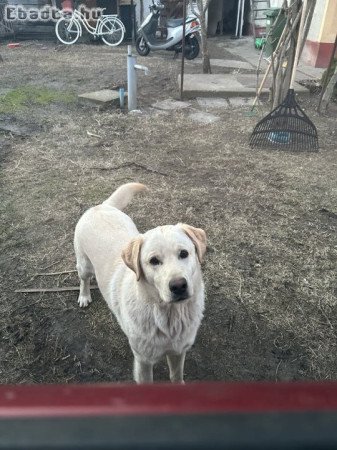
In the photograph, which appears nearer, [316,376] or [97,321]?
[316,376]

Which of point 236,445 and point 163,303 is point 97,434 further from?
point 163,303

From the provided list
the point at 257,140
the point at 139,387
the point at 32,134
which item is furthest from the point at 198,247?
the point at 32,134

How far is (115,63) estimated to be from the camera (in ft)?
32.0

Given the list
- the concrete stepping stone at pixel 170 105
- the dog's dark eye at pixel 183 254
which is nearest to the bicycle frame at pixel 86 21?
the concrete stepping stone at pixel 170 105

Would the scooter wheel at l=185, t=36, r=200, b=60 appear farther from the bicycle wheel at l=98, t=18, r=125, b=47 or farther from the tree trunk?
the tree trunk

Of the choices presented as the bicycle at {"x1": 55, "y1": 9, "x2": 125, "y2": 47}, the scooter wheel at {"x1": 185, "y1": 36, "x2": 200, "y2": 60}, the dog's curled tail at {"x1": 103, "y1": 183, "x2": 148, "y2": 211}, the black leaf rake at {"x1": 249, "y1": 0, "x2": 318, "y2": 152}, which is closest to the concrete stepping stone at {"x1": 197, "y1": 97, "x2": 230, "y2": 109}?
the black leaf rake at {"x1": 249, "y1": 0, "x2": 318, "y2": 152}

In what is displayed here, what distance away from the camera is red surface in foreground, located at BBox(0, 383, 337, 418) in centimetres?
47

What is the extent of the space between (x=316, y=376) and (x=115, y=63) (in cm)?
957

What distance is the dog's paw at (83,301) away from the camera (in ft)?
8.84

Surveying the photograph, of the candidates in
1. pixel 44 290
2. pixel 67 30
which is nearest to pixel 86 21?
pixel 67 30

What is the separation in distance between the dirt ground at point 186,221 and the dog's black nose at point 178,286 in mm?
852

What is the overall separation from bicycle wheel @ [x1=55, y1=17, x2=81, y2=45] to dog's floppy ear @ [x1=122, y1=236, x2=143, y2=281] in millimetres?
12642

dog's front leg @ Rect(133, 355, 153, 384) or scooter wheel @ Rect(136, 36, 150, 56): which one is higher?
scooter wheel @ Rect(136, 36, 150, 56)

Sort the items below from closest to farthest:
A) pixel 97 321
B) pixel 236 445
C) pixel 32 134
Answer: pixel 236 445 → pixel 97 321 → pixel 32 134
